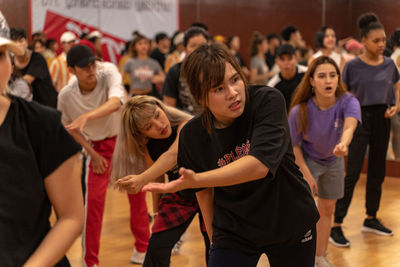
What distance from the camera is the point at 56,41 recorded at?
9336mm

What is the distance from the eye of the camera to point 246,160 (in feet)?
6.30

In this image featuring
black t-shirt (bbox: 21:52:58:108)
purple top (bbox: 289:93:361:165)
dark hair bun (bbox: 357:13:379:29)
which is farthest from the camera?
black t-shirt (bbox: 21:52:58:108)

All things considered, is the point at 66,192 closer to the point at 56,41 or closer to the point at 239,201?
the point at 239,201

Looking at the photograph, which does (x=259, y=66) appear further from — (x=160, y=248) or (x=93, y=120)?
(x=160, y=248)

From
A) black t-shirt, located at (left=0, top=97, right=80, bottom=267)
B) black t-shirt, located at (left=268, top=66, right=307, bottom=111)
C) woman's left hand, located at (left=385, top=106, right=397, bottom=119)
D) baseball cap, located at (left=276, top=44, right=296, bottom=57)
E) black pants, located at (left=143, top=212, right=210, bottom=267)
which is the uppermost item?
baseball cap, located at (left=276, top=44, right=296, bottom=57)

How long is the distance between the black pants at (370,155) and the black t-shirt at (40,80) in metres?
3.02

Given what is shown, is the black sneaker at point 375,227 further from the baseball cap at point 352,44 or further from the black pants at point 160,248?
the black pants at point 160,248

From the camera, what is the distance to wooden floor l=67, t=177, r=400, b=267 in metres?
4.22

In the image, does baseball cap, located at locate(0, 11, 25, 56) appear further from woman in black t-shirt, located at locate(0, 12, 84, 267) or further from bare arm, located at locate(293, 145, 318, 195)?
bare arm, located at locate(293, 145, 318, 195)

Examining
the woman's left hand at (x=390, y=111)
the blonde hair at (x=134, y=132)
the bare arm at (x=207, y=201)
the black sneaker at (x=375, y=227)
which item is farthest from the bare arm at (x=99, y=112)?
the black sneaker at (x=375, y=227)

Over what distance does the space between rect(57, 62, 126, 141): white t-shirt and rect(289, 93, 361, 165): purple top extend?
1245mm

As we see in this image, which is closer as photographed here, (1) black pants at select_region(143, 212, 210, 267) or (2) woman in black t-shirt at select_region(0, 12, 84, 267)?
(2) woman in black t-shirt at select_region(0, 12, 84, 267)

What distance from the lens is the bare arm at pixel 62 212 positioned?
1344mm

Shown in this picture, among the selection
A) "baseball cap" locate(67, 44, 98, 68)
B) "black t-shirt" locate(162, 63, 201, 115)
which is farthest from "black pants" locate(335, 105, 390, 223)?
"baseball cap" locate(67, 44, 98, 68)
